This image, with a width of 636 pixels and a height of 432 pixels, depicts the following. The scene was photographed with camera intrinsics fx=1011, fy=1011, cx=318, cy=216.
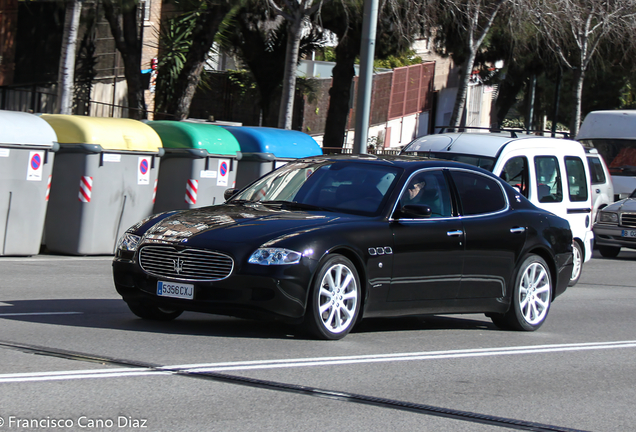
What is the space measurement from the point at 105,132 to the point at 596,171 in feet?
33.4

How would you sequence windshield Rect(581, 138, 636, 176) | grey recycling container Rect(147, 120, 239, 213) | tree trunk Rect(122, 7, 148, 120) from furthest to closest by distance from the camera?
windshield Rect(581, 138, 636, 176) → tree trunk Rect(122, 7, 148, 120) → grey recycling container Rect(147, 120, 239, 213)

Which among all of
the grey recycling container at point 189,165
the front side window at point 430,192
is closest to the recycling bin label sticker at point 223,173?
the grey recycling container at point 189,165

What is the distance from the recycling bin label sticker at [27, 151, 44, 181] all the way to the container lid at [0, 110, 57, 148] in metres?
0.13

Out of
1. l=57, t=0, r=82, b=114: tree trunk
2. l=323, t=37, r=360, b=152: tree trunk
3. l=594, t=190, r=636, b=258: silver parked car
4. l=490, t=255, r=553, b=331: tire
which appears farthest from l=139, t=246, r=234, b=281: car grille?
l=323, t=37, r=360, b=152: tree trunk

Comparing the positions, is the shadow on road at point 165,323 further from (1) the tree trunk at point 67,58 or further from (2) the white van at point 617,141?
(2) the white van at point 617,141

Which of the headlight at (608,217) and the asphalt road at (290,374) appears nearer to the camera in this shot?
the asphalt road at (290,374)

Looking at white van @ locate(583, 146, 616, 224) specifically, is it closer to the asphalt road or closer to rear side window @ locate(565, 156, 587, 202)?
rear side window @ locate(565, 156, 587, 202)

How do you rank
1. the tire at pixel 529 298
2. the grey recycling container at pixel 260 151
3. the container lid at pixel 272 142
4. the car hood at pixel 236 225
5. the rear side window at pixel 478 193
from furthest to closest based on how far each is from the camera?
the container lid at pixel 272 142 < the grey recycling container at pixel 260 151 < the tire at pixel 529 298 < the rear side window at pixel 478 193 < the car hood at pixel 236 225

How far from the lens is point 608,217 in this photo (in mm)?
19891

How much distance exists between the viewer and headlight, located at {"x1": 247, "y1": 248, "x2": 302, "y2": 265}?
24.4 feet

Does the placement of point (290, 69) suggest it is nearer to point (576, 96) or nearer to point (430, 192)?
point (430, 192)

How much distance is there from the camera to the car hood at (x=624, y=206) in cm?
1986

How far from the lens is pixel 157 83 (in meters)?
25.4

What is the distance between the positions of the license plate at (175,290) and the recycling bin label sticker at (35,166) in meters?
6.50
